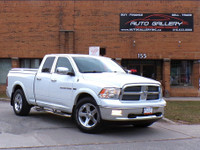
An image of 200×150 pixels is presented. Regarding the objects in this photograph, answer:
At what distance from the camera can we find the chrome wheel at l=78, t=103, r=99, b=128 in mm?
6824

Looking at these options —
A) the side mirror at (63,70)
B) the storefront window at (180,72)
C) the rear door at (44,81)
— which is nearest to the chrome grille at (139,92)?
the side mirror at (63,70)

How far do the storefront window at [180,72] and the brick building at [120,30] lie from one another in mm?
671

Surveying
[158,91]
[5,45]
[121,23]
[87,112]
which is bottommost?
[87,112]

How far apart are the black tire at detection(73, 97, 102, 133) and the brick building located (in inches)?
675

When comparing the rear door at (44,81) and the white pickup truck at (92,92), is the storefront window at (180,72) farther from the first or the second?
the rear door at (44,81)

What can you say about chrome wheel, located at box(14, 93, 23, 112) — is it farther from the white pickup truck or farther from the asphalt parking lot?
the asphalt parking lot

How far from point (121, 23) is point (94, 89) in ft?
59.0

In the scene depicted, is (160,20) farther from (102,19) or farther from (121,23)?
(102,19)

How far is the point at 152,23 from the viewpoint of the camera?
2398cm

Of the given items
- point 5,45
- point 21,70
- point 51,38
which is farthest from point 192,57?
point 21,70

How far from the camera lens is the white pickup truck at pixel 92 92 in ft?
21.4

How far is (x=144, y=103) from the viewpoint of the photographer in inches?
266

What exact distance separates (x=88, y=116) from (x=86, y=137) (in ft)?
1.89

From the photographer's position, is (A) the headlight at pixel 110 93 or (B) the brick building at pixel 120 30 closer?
(A) the headlight at pixel 110 93
